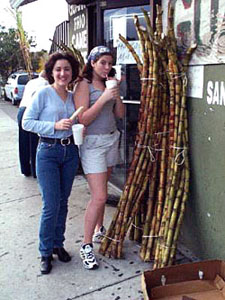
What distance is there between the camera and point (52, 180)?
119 inches

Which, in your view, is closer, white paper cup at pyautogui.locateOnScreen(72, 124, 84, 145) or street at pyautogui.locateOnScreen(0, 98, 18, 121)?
white paper cup at pyautogui.locateOnScreen(72, 124, 84, 145)

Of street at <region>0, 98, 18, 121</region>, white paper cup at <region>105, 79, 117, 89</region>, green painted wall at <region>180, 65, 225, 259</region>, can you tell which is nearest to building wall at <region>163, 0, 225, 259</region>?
green painted wall at <region>180, 65, 225, 259</region>

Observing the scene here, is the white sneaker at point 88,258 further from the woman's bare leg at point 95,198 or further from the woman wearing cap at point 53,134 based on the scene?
the woman wearing cap at point 53,134

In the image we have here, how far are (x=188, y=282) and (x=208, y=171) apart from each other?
831mm

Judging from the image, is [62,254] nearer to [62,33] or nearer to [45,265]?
[45,265]

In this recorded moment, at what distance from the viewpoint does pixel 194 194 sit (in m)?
3.23

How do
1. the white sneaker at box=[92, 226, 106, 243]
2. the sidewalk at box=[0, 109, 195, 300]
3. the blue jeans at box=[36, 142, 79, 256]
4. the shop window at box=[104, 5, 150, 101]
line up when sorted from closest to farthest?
the sidewalk at box=[0, 109, 195, 300] < the blue jeans at box=[36, 142, 79, 256] < the white sneaker at box=[92, 226, 106, 243] < the shop window at box=[104, 5, 150, 101]

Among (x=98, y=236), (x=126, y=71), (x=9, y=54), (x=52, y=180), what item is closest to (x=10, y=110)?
(x=9, y=54)

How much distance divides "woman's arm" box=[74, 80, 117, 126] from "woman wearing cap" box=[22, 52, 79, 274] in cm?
8

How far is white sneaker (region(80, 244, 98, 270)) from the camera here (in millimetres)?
3211

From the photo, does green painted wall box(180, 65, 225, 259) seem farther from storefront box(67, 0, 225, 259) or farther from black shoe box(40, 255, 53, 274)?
black shoe box(40, 255, 53, 274)

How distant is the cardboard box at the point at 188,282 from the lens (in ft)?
8.52

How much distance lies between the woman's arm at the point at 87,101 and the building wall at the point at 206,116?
662 mm

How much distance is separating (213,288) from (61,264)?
127cm
